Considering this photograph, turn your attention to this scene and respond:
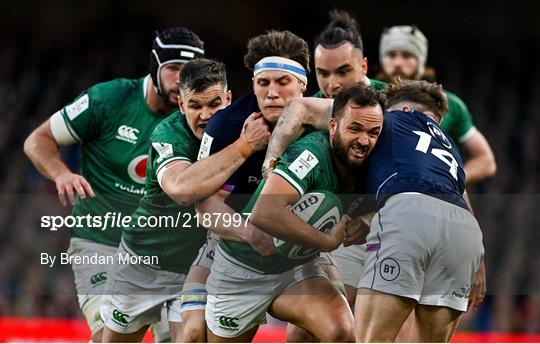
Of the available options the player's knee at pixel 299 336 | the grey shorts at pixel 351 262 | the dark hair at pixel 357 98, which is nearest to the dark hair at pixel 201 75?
the dark hair at pixel 357 98

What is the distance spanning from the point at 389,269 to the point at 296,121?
0.76m

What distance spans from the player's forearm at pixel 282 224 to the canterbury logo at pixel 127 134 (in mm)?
1612

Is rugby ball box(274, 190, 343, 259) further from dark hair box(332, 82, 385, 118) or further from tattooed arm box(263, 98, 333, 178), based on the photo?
dark hair box(332, 82, 385, 118)

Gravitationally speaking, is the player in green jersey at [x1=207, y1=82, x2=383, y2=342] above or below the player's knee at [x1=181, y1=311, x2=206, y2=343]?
above

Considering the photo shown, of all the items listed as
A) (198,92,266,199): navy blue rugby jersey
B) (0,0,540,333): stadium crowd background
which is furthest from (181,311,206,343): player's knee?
(0,0,540,333): stadium crowd background

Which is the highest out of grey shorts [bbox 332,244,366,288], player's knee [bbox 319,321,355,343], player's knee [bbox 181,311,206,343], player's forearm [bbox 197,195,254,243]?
player's forearm [bbox 197,195,254,243]

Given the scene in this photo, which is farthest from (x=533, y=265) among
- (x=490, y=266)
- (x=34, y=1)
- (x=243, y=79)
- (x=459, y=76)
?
(x=34, y=1)

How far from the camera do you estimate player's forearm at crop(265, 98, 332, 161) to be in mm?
4746

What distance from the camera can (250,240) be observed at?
15.7ft

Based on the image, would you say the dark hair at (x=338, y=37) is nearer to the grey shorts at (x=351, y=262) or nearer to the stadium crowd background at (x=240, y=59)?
the grey shorts at (x=351, y=262)

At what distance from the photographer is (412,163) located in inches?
180

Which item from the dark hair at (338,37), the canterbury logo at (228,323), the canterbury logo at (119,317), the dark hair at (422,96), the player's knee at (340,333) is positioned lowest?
the canterbury logo at (119,317)

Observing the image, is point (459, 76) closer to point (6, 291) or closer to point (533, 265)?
point (533, 265)

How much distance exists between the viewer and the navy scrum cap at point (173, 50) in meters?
5.79
